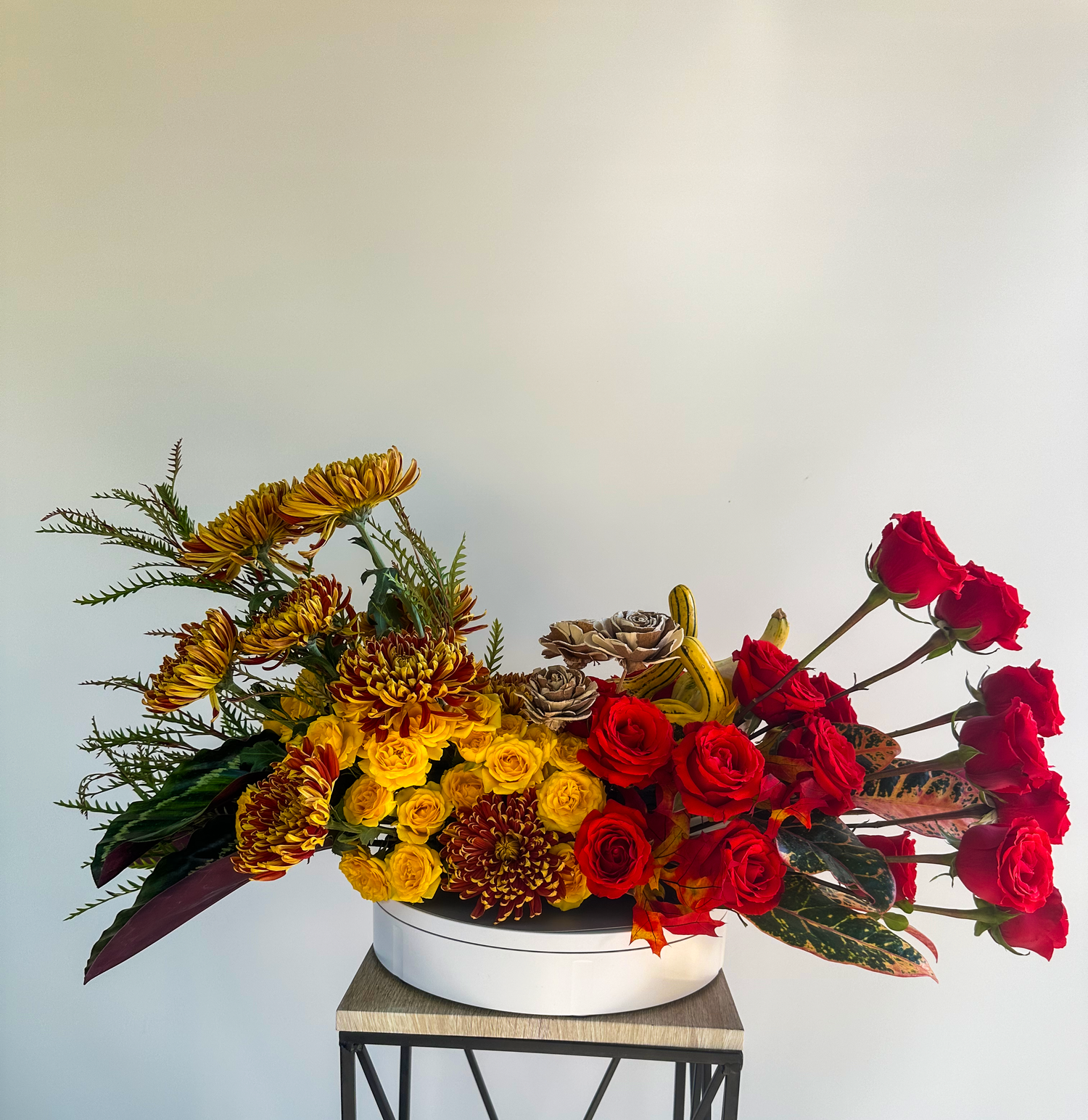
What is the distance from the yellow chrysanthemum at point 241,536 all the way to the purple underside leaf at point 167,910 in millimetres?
240

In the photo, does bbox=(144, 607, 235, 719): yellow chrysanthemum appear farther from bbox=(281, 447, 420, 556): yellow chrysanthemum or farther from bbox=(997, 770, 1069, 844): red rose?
bbox=(997, 770, 1069, 844): red rose

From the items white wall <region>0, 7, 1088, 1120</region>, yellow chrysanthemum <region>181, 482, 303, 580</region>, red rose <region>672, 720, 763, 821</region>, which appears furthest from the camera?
white wall <region>0, 7, 1088, 1120</region>

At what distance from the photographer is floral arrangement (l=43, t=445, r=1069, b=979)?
61cm

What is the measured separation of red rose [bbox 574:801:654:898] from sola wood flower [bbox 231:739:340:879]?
194 millimetres

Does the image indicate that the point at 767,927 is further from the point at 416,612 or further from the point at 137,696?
the point at 137,696

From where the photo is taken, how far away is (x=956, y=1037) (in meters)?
1.05

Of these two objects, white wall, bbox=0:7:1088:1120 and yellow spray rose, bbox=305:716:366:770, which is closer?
yellow spray rose, bbox=305:716:366:770

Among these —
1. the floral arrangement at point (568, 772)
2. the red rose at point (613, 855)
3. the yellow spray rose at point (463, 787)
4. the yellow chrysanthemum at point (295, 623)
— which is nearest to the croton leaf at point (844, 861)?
the floral arrangement at point (568, 772)

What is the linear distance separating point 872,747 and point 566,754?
247 millimetres

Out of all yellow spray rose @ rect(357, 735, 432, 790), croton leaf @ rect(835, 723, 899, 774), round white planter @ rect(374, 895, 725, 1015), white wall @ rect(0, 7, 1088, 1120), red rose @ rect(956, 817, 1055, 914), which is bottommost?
round white planter @ rect(374, 895, 725, 1015)

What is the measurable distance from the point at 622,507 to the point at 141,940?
2.27 ft

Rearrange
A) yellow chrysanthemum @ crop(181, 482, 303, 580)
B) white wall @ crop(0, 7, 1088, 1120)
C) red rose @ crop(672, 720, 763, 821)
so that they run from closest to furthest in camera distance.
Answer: red rose @ crop(672, 720, 763, 821) → yellow chrysanthemum @ crop(181, 482, 303, 580) → white wall @ crop(0, 7, 1088, 1120)

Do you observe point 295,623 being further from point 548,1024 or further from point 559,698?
point 548,1024

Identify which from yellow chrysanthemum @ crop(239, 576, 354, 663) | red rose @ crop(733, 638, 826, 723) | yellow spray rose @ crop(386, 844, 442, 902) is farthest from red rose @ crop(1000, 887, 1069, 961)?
yellow chrysanthemum @ crop(239, 576, 354, 663)
